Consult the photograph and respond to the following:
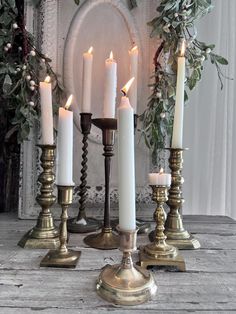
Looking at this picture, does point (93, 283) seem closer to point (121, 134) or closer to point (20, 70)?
point (121, 134)

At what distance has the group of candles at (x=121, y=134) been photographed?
0.47m

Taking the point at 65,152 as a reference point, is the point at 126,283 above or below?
below

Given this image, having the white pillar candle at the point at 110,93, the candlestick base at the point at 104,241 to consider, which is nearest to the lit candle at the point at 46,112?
the white pillar candle at the point at 110,93

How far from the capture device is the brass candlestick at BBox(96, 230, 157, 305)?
483 millimetres

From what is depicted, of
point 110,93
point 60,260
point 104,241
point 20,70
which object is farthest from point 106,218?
point 20,70

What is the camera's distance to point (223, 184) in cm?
113

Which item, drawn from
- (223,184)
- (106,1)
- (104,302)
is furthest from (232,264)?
(106,1)

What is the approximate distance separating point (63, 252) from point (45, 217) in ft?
0.39

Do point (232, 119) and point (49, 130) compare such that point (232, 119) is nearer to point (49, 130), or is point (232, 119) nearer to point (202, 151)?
point (202, 151)

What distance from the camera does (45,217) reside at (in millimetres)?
717

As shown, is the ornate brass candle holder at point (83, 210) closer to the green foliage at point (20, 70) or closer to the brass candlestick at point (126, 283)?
the green foliage at point (20, 70)

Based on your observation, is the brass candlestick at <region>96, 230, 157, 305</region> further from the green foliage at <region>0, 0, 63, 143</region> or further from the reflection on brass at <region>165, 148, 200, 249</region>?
the green foliage at <region>0, 0, 63, 143</region>

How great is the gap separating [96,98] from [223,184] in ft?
1.64

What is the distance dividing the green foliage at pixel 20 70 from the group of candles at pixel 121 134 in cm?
14
